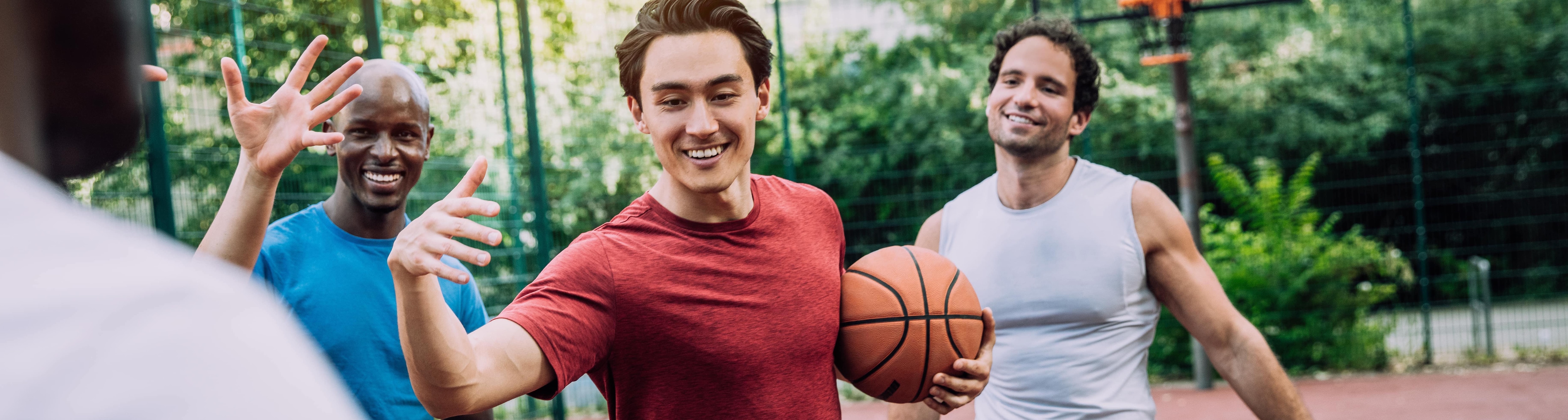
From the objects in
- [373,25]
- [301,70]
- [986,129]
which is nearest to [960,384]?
[301,70]

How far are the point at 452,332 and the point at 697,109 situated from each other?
0.82 m

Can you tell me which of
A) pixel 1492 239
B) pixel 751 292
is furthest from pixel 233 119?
pixel 1492 239

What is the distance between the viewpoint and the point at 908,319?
2.62m

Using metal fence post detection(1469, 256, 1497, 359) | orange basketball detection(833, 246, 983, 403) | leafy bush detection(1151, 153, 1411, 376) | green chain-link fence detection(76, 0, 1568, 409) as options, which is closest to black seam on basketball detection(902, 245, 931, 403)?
orange basketball detection(833, 246, 983, 403)

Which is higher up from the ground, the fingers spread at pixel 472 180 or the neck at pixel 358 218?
the fingers spread at pixel 472 180

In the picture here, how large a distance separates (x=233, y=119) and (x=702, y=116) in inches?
38.7

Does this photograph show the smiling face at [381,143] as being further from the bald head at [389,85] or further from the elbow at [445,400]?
the elbow at [445,400]

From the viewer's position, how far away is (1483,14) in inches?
522

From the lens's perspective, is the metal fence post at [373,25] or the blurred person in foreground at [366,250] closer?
the blurred person in foreground at [366,250]

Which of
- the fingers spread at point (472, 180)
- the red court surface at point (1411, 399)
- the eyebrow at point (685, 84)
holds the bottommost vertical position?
the red court surface at point (1411, 399)

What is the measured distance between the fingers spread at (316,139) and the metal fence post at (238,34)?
3.46 meters

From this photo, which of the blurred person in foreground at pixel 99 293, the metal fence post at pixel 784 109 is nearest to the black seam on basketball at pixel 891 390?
the blurred person in foreground at pixel 99 293

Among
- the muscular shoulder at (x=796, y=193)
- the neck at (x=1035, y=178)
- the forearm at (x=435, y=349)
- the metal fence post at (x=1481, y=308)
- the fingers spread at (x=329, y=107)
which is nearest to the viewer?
the forearm at (x=435, y=349)

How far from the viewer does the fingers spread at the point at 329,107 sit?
2152 mm
